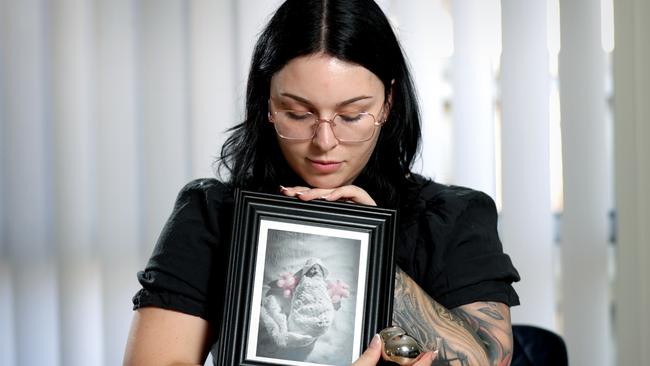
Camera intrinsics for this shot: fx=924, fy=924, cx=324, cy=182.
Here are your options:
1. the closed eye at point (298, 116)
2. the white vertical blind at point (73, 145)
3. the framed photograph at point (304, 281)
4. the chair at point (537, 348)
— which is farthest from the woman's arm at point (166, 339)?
the white vertical blind at point (73, 145)

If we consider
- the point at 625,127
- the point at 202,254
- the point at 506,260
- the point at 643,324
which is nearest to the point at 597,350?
the point at 643,324

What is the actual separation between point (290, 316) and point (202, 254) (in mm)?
279

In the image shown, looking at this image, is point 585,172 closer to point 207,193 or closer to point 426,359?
point 207,193

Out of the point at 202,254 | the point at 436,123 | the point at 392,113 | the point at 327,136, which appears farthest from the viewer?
the point at 436,123

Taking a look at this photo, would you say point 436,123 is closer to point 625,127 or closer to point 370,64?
point 625,127

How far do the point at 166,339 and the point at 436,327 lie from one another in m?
0.41

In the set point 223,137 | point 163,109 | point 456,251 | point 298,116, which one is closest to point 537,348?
point 456,251

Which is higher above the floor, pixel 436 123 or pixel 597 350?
pixel 436 123

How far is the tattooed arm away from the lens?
137 cm

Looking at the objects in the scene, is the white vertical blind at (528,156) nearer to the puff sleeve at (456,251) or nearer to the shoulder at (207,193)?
the puff sleeve at (456,251)

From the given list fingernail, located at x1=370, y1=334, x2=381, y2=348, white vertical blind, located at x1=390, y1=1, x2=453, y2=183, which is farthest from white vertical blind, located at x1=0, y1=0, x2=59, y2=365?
fingernail, located at x1=370, y1=334, x2=381, y2=348

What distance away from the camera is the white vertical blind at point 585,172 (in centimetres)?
287

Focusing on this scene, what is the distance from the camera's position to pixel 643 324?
2.79 meters

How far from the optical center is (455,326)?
1395 millimetres
